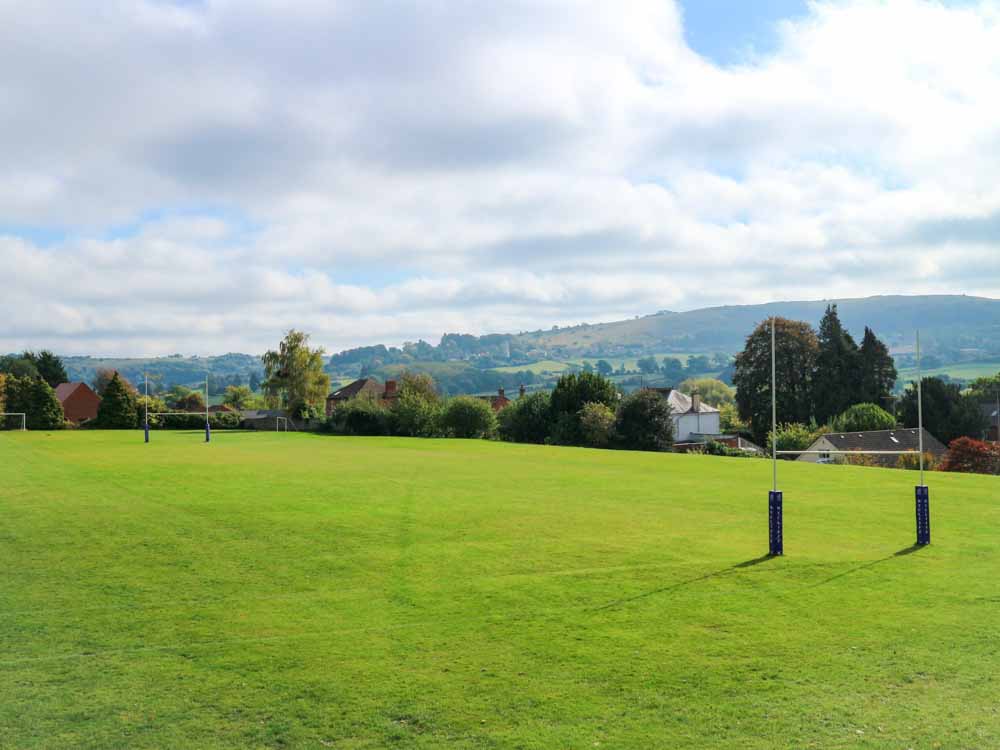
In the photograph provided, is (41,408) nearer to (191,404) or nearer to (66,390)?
(66,390)

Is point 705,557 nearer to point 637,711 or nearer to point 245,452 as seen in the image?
point 637,711

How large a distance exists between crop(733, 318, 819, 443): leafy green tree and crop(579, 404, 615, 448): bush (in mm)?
23163

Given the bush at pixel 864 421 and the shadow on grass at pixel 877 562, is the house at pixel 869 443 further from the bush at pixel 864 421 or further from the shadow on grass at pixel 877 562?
the shadow on grass at pixel 877 562

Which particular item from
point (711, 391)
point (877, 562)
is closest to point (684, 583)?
point (877, 562)

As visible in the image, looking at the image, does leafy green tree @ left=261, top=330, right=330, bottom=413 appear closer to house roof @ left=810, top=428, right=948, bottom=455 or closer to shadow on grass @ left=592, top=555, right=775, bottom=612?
house roof @ left=810, top=428, right=948, bottom=455

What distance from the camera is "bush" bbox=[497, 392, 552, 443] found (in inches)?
2955

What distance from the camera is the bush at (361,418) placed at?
2963 inches

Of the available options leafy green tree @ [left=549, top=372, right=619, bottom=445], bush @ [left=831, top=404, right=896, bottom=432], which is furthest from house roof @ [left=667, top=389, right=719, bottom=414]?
leafy green tree @ [left=549, top=372, right=619, bottom=445]

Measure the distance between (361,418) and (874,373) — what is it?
5165 cm

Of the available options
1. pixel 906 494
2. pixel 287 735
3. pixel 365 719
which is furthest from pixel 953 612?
pixel 906 494

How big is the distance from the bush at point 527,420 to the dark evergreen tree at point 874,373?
33127 mm

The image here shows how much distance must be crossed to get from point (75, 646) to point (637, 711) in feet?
22.8

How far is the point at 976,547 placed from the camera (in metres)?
16.9

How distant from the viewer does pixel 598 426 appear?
2719 inches
